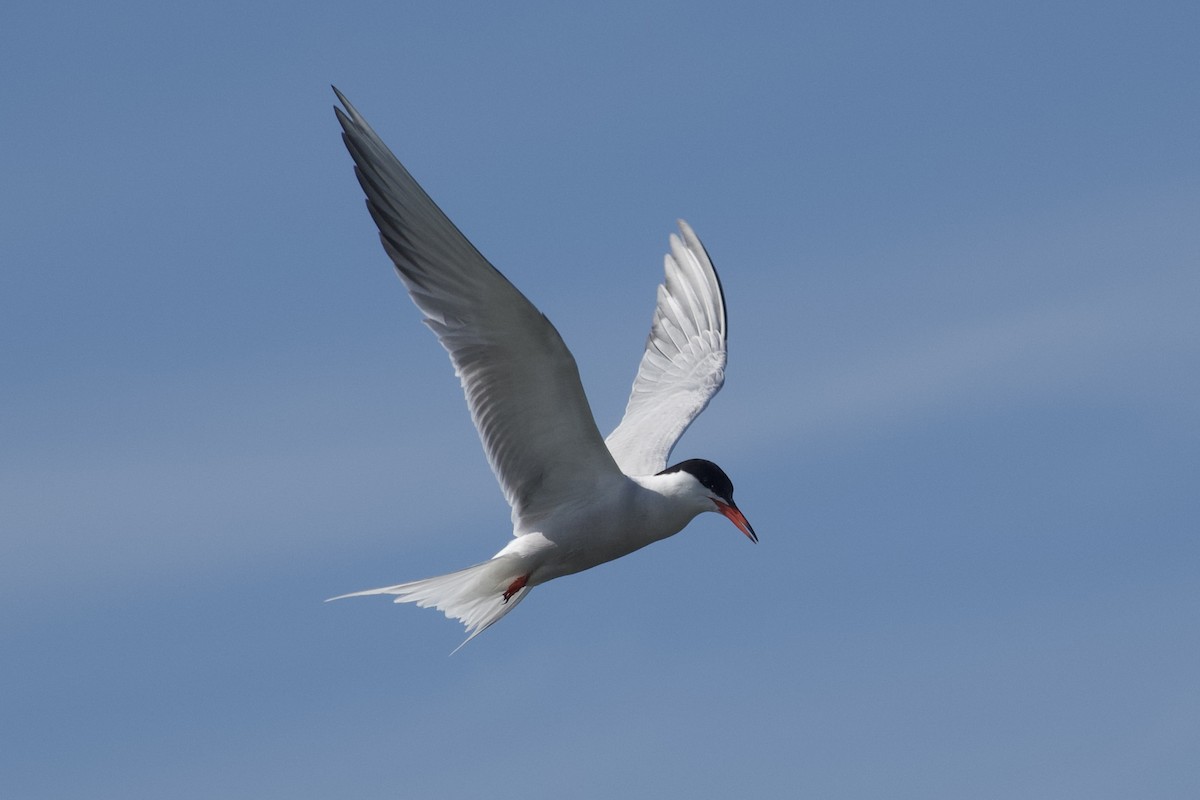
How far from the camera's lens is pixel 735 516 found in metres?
11.1

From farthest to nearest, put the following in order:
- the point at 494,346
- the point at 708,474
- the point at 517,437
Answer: the point at 708,474 < the point at 517,437 < the point at 494,346

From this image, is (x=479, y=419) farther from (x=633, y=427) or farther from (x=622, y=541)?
(x=633, y=427)

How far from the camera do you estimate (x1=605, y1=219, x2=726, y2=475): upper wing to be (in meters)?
12.5

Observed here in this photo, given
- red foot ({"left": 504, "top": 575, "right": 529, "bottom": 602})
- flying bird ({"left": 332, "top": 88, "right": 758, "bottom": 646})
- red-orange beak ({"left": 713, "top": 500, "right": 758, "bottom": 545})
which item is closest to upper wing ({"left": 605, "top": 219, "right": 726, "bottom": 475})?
flying bird ({"left": 332, "top": 88, "right": 758, "bottom": 646})

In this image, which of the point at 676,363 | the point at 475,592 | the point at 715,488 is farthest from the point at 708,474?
the point at 676,363

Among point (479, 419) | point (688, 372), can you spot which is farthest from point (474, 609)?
point (688, 372)

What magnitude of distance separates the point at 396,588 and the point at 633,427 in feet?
9.43

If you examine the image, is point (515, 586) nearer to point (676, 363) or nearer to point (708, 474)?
point (708, 474)

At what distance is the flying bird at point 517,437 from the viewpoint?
962cm

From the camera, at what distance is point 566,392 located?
405 inches

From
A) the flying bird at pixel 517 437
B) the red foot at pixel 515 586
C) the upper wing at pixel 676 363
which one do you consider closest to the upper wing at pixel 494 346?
the flying bird at pixel 517 437

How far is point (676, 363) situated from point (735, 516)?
2729 millimetres

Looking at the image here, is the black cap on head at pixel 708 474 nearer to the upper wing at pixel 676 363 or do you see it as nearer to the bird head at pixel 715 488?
the bird head at pixel 715 488

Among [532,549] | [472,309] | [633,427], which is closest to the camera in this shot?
[472,309]
